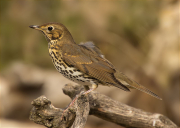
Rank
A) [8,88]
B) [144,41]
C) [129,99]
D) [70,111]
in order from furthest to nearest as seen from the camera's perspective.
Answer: [144,41], [8,88], [129,99], [70,111]

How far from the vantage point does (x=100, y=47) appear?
664 cm

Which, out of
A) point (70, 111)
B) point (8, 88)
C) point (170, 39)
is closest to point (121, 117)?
point (70, 111)

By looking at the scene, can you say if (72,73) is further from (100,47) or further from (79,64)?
(100,47)

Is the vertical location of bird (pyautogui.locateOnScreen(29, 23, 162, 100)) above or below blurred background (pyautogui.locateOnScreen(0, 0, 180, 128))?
below

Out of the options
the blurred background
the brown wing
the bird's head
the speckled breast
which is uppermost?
the blurred background

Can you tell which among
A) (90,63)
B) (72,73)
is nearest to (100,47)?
(90,63)

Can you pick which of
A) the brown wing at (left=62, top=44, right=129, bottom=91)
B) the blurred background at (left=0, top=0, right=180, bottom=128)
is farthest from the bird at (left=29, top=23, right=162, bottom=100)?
the blurred background at (left=0, top=0, right=180, bottom=128)

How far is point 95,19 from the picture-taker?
7.02 meters

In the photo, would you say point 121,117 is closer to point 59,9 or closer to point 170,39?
point 170,39

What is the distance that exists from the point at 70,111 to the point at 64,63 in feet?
1.70

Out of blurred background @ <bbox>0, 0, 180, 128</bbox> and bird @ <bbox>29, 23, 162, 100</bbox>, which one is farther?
blurred background @ <bbox>0, 0, 180, 128</bbox>

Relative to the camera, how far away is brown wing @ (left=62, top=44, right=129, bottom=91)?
284 cm

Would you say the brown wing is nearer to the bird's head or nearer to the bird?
the bird

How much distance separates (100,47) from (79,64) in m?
3.78
